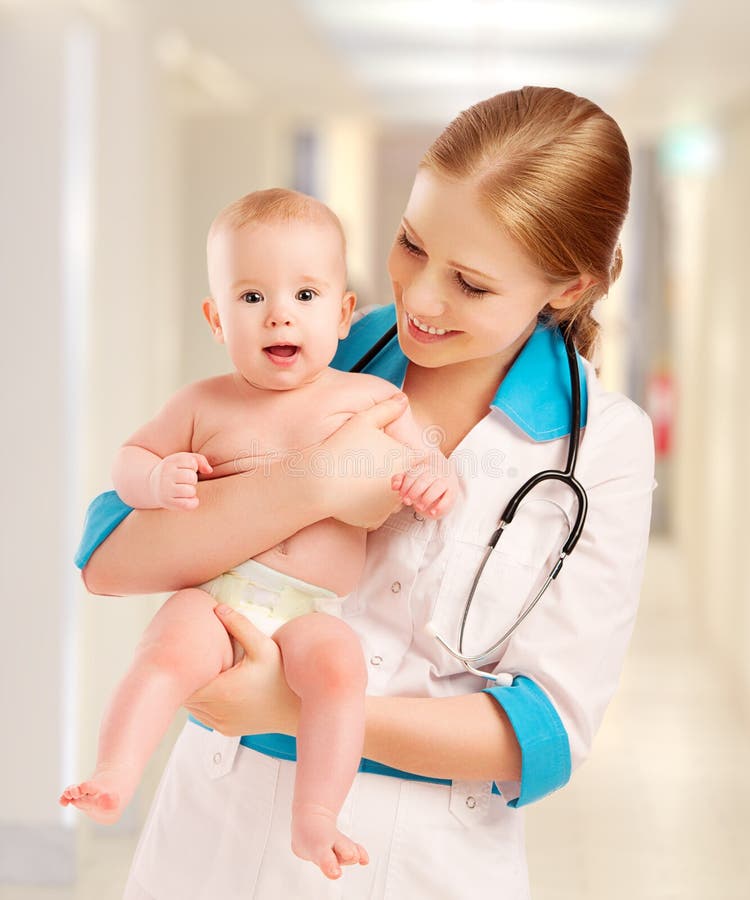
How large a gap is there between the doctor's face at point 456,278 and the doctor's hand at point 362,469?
95mm

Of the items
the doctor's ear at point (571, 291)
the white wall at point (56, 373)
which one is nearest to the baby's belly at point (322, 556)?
the doctor's ear at point (571, 291)

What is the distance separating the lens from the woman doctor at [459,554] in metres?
1.18

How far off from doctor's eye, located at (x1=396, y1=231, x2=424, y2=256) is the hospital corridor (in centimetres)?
214

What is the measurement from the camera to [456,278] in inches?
46.9

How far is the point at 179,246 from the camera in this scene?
4.62m

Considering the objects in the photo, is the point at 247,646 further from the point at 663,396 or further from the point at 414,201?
the point at 663,396

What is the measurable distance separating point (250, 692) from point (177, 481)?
0.72 ft

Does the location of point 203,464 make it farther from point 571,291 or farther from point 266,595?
point 571,291


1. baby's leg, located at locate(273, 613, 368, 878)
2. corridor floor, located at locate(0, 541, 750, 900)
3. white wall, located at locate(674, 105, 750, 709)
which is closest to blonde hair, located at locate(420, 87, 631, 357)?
baby's leg, located at locate(273, 613, 368, 878)

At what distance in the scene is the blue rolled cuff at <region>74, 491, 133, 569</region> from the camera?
127 cm

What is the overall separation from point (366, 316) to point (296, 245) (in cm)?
32

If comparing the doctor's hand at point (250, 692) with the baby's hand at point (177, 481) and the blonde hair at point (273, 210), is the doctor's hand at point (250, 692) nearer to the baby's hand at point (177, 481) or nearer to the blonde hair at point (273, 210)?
the baby's hand at point (177, 481)

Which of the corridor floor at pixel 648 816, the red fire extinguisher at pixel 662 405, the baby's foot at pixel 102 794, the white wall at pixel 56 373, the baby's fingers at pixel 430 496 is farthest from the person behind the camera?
the red fire extinguisher at pixel 662 405

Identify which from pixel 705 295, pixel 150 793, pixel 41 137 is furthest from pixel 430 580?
pixel 705 295
